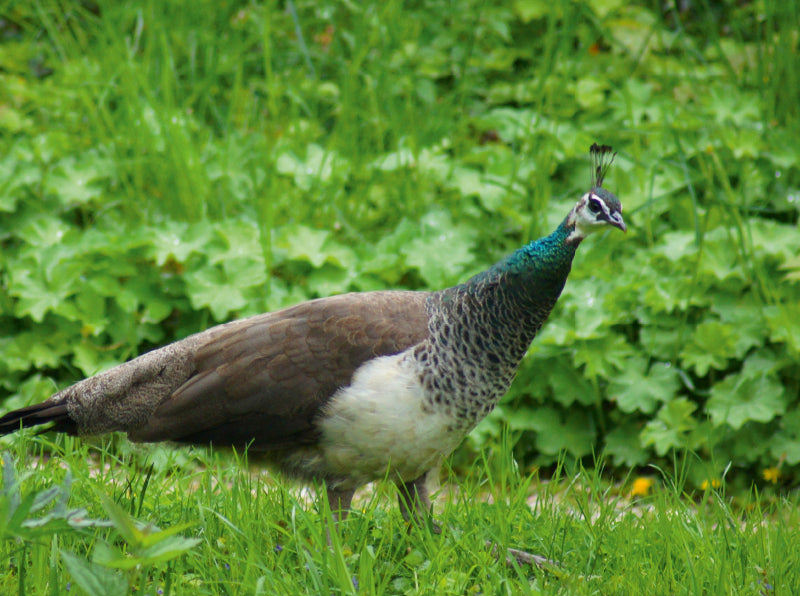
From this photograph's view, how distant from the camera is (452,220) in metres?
4.81

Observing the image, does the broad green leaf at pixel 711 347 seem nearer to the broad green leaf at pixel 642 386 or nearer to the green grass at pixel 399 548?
the broad green leaf at pixel 642 386

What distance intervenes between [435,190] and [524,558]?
8.70 feet

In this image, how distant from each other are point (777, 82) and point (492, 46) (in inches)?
68.7

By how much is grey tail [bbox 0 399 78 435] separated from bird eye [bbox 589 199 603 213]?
1.82 meters

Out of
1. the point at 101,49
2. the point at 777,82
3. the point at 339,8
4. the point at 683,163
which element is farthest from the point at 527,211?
the point at 101,49

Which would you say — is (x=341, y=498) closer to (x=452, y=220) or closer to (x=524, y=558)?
(x=524, y=558)

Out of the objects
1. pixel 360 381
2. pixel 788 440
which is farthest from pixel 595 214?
pixel 788 440

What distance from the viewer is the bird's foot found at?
2699 mm

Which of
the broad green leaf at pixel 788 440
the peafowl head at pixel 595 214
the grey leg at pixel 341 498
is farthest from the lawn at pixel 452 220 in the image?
the peafowl head at pixel 595 214

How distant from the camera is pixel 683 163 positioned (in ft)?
14.9

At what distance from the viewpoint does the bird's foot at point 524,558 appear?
2.70m

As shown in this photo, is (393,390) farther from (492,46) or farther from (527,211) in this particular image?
(492,46)

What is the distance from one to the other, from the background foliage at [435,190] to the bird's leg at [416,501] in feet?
3.53

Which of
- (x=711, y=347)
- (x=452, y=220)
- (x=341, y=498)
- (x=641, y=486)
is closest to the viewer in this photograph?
(x=341, y=498)
